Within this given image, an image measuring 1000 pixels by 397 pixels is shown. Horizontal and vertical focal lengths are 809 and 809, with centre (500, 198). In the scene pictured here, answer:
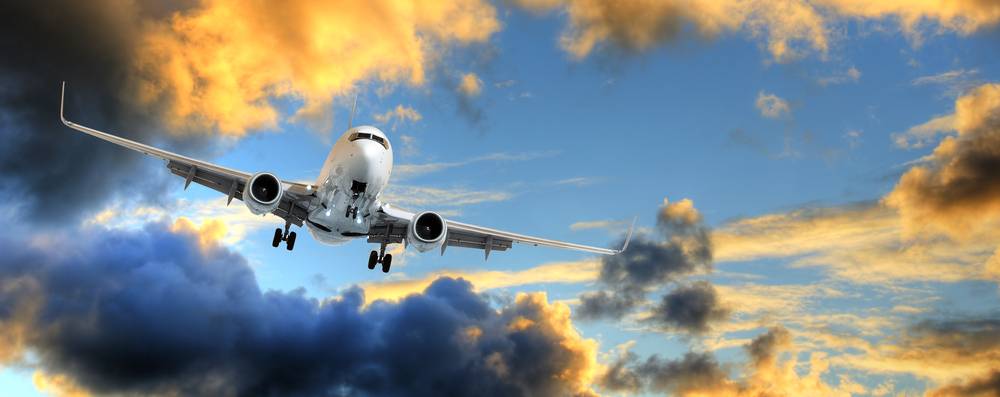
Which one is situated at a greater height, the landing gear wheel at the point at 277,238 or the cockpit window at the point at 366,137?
the cockpit window at the point at 366,137

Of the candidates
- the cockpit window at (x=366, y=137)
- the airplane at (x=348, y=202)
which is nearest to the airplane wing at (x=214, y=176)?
the airplane at (x=348, y=202)

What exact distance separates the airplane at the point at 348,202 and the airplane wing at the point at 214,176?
5 cm

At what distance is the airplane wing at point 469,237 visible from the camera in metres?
43.3

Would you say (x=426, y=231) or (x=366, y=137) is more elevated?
(x=366, y=137)

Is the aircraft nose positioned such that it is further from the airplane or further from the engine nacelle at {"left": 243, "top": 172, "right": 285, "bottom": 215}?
the engine nacelle at {"left": 243, "top": 172, "right": 285, "bottom": 215}

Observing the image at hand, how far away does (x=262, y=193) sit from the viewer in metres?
37.4

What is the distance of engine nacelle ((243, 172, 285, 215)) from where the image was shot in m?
36.8

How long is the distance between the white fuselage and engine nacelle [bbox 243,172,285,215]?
7.31 feet

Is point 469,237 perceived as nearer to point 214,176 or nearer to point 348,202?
point 348,202

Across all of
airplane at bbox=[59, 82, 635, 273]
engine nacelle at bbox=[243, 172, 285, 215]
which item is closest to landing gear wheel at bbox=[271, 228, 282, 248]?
airplane at bbox=[59, 82, 635, 273]

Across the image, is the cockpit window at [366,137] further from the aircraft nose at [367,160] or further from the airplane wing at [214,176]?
the airplane wing at [214,176]

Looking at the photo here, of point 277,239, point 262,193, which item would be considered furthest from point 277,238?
point 262,193

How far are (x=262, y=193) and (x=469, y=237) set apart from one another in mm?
12680

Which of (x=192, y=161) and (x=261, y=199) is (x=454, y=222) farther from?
(x=192, y=161)
